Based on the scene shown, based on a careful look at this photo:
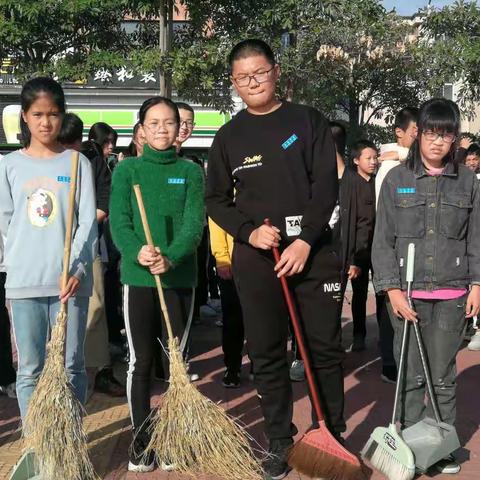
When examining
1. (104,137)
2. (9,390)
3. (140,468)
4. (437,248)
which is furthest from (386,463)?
(104,137)

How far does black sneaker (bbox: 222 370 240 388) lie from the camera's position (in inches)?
230

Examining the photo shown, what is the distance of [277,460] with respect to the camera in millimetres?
3955

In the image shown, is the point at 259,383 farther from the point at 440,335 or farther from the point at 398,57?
the point at 398,57

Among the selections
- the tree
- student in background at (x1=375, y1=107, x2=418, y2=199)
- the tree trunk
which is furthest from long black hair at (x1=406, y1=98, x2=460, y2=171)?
the tree trunk

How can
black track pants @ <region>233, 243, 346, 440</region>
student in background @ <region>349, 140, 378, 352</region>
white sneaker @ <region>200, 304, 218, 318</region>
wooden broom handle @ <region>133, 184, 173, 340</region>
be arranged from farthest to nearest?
white sneaker @ <region>200, 304, 218, 318</region> → student in background @ <region>349, 140, 378, 352</region> → wooden broom handle @ <region>133, 184, 173, 340</region> → black track pants @ <region>233, 243, 346, 440</region>

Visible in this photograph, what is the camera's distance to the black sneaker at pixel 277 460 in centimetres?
395

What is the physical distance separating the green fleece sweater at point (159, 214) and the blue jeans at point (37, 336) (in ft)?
1.33

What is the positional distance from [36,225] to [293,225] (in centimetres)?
131

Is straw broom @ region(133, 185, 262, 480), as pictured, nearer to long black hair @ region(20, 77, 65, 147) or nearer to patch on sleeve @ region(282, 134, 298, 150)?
patch on sleeve @ region(282, 134, 298, 150)

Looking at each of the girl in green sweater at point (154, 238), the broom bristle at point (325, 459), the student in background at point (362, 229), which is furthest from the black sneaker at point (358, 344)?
the broom bristle at point (325, 459)

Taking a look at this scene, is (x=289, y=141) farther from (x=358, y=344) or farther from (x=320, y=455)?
(x=358, y=344)

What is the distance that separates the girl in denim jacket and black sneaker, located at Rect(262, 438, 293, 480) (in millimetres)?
795

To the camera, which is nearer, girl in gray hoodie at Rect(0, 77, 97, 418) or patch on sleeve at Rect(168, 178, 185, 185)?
girl in gray hoodie at Rect(0, 77, 97, 418)

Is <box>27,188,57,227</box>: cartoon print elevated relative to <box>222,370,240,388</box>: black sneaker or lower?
elevated
